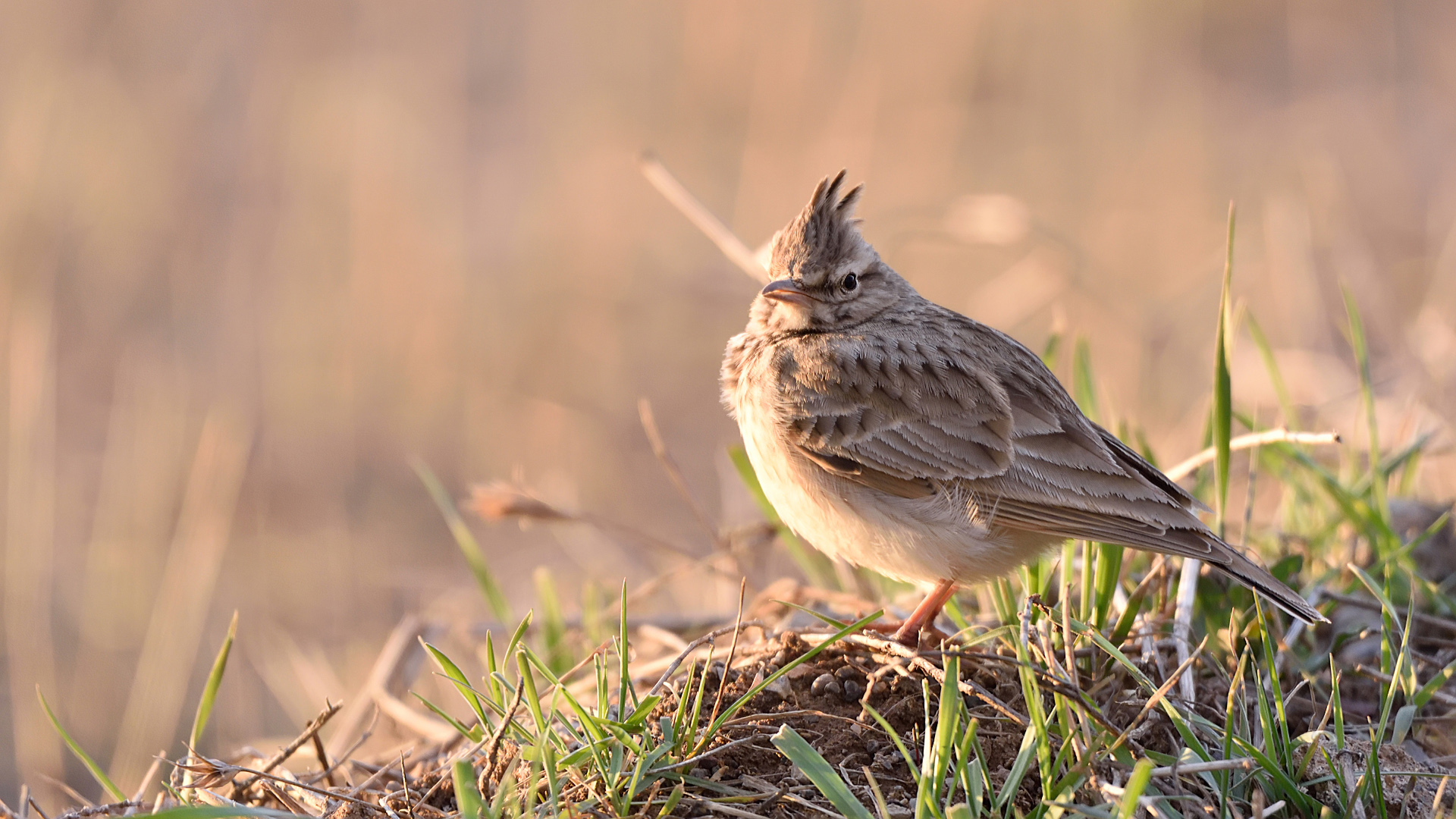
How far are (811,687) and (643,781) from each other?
691mm

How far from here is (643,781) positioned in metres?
3.02

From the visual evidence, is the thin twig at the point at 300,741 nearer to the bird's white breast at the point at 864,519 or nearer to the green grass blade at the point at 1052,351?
the bird's white breast at the point at 864,519

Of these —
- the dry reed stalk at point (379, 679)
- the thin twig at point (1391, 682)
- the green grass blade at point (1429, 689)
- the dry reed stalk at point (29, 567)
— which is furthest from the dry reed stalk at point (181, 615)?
the green grass blade at point (1429, 689)

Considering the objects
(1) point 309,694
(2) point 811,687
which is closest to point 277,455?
(1) point 309,694

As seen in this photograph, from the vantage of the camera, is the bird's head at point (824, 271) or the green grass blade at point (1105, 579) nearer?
the green grass blade at point (1105, 579)

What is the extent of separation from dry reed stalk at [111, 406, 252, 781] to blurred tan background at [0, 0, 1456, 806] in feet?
0.16

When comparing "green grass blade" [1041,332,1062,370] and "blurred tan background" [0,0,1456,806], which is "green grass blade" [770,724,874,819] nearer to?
"green grass blade" [1041,332,1062,370]

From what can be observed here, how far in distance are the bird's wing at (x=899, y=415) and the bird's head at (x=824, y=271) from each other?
15.1 inches

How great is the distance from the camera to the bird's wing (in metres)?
4.12

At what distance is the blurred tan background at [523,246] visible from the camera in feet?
24.0

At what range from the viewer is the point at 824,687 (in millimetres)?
3500

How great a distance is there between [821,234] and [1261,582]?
2094 millimetres

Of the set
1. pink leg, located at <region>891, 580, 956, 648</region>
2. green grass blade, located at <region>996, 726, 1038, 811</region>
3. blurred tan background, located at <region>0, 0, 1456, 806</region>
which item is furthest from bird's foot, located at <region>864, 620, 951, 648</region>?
blurred tan background, located at <region>0, 0, 1456, 806</region>

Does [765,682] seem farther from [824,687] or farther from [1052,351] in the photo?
[1052,351]
